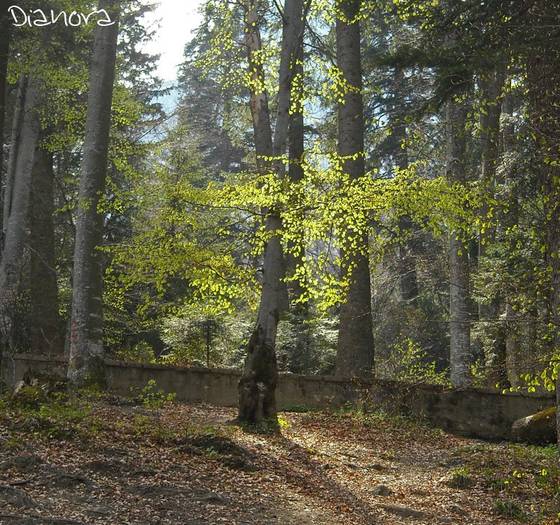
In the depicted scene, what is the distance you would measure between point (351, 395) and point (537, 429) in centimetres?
363

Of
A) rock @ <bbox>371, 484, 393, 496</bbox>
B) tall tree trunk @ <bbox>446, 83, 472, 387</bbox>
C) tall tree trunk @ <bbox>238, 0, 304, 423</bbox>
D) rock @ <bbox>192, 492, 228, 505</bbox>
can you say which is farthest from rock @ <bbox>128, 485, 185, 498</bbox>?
tall tree trunk @ <bbox>446, 83, 472, 387</bbox>

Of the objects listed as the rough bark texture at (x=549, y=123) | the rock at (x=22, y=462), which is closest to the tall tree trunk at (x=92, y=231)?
the rock at (x=22, y=462)

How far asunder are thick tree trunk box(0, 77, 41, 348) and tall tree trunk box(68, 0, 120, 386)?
7.30 ft

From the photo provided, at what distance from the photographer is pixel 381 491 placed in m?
7.89

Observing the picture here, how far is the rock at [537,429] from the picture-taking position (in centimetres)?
1132

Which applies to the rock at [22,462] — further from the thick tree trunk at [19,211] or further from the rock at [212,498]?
the thick tree trunk at [19,211]

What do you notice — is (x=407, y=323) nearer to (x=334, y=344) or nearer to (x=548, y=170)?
(x=334, y=344)

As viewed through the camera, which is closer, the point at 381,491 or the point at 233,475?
the point at 233,475

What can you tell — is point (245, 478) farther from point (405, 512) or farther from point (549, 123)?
A: point (549, 123)

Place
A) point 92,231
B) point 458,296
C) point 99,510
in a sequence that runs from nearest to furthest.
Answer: point 99,510 → point 92,231 → point 458,296

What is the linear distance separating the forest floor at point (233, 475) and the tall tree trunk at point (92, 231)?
50.1 inches

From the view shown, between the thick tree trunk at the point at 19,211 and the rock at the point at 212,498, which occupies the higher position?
the thick tree trunk at the point at 19,211
